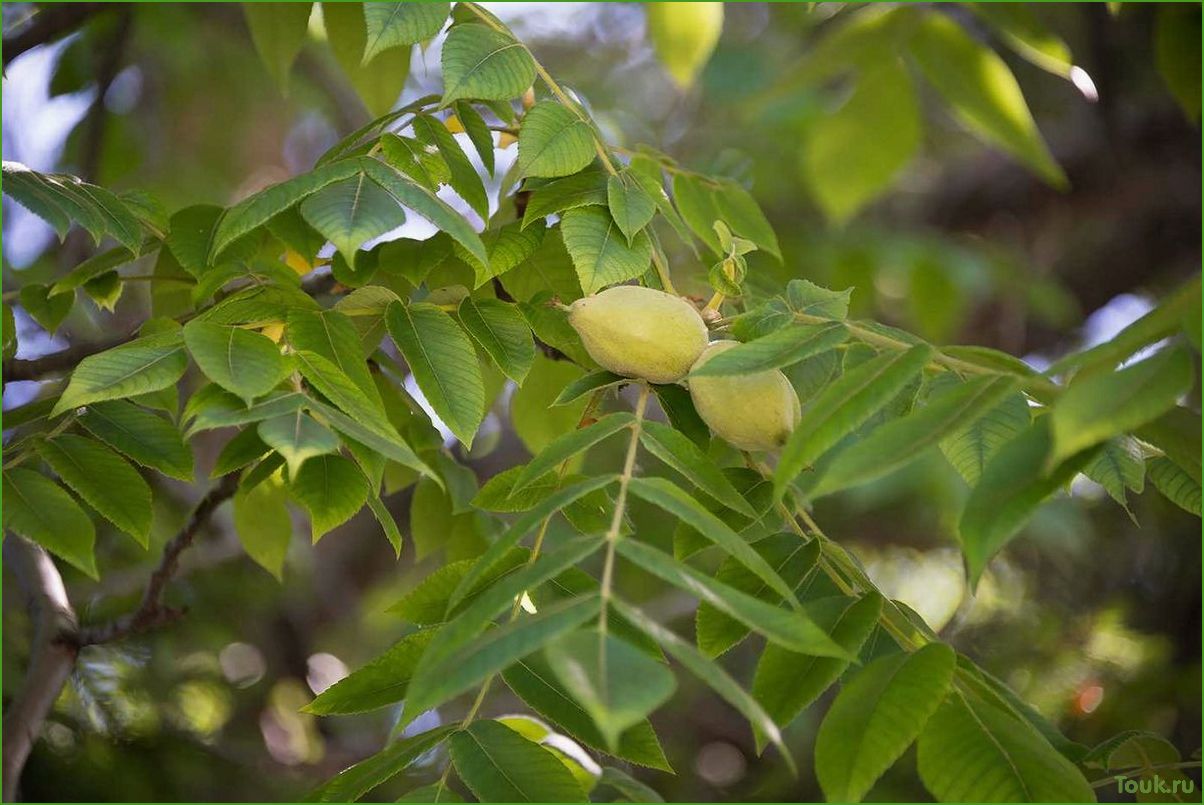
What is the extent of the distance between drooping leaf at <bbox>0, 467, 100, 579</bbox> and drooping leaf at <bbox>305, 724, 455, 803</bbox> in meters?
0.25

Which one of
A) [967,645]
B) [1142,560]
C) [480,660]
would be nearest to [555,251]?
[480,660]

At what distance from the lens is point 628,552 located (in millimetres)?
777

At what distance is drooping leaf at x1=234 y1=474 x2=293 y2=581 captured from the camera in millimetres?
1463

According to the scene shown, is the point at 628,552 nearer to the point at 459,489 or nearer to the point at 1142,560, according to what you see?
the point at 459,489

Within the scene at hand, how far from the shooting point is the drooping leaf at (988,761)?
82 cm

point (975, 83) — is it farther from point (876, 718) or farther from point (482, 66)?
point (876, 718)

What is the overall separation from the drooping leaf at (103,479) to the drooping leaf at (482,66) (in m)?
0.42

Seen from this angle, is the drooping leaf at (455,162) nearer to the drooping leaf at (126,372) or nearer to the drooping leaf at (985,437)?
the drooping leaf at (126,372)

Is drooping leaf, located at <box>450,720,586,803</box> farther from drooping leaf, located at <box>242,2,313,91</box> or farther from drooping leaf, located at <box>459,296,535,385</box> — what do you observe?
drooping leaf, located at <box>242,2,313,91</box>

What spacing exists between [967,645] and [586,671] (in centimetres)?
235

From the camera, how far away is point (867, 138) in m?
1.50

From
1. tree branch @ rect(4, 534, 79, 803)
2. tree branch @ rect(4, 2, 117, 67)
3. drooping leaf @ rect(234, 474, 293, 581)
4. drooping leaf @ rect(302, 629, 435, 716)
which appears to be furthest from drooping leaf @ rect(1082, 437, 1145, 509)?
tree branch @ rect(4, 2, 117, 67)

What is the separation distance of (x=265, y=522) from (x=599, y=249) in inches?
25.8

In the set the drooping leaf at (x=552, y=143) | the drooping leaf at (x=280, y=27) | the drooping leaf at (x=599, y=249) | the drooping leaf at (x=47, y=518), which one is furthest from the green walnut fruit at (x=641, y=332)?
the drooping leaf at (x=280, y=27)
